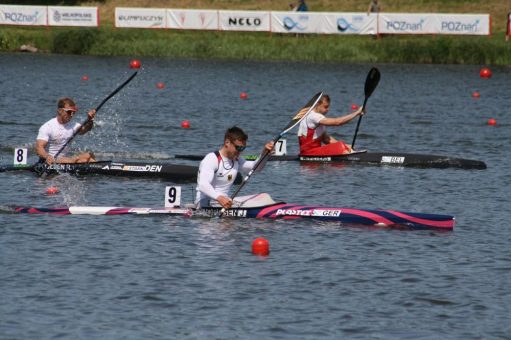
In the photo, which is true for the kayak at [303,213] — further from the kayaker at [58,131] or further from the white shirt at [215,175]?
the kayaker at [58,131]

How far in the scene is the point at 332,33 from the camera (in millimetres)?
61500

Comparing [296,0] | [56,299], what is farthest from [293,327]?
[296,0]

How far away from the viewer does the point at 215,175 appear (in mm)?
19250

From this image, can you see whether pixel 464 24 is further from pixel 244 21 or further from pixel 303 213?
pixel 303 213

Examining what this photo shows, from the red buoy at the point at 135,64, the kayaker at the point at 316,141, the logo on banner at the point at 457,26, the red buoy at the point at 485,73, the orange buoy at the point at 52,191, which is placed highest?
the logo on banner at the point at 457,26

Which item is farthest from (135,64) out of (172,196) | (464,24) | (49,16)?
(172,196)

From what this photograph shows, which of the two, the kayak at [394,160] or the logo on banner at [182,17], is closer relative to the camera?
the kayak at [394,160]

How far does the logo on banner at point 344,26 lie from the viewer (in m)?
61.0

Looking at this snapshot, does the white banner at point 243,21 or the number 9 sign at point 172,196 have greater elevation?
the white banner at point 243,21

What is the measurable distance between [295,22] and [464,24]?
881 cm

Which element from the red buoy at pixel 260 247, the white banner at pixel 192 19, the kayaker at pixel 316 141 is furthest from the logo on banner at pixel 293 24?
the red buoy at pixel 260 247

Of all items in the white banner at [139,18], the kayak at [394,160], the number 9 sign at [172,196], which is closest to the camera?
the number 9 sign at [172,196]

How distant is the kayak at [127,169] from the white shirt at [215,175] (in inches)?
204

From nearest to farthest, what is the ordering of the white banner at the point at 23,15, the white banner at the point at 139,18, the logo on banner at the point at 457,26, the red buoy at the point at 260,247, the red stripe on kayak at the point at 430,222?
the red buoy at the point at 260,247 → the red stripe on kayak at the point at 430,222 → the logo on banner at the point at 457,26 → the white banner at the point at 139,18 → the white banner at the point at 23,15
